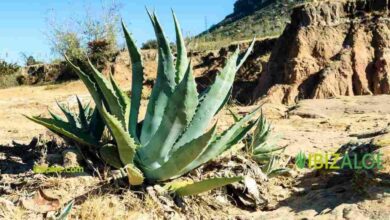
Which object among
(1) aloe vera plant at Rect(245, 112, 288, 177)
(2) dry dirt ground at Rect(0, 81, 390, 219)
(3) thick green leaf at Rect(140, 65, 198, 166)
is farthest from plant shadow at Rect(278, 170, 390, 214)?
(3) thick green leaf at Rect(140, 65, 198, 166)

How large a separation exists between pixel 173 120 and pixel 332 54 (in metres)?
10.3

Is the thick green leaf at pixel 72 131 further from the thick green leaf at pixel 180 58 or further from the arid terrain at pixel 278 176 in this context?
the thick green leaf at pixel 180 58

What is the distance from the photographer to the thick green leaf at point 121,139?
2830 mm

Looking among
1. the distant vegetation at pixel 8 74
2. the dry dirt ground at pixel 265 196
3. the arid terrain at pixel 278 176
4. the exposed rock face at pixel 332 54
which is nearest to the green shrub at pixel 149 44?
the distant vegetation at pixel 8 74

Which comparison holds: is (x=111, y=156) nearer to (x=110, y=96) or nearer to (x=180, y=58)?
(x=110, y=96)

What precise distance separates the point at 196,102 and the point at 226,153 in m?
0.67

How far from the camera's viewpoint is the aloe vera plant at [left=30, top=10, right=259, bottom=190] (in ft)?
9.62

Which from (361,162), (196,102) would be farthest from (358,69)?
(196,102)

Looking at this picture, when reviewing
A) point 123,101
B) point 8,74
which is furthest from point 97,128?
point 8,74

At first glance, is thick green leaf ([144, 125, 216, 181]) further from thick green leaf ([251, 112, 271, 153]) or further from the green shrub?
the green shrub

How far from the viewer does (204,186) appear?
2988 mm

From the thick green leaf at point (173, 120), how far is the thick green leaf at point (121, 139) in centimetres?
11

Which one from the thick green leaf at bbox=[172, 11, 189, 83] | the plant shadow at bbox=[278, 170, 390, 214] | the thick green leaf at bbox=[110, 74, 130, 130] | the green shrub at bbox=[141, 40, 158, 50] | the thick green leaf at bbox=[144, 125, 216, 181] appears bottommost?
the plant shadow at bbox=[278, 170, 390, 214]

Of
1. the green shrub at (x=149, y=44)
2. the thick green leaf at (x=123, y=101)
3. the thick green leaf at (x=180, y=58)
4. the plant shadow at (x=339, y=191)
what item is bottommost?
the plant shadow at (x=339, y=191)
